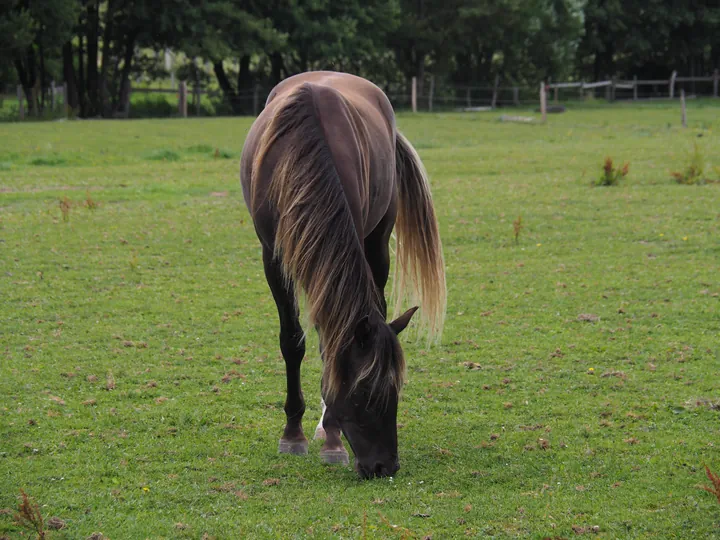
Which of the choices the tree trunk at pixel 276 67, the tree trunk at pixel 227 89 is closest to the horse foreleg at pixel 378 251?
the tree trunk at pixel 227 89

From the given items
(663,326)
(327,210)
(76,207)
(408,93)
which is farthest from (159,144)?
(408,93)

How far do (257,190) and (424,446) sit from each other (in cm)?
150

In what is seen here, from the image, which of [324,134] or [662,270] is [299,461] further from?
[662,270]

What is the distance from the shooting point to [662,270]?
7.66 metres

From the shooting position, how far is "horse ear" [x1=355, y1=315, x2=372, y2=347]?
325 centimetres

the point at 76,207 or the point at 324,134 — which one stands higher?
the point at 324,134

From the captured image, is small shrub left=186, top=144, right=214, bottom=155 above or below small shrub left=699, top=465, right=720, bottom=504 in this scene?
above

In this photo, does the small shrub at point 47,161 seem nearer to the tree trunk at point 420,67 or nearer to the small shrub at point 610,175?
the small shrub at point 610,175

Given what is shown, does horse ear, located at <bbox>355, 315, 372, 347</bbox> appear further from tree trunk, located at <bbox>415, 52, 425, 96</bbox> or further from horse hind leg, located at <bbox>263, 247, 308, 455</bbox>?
tree trunk, located at <bbox>415, 52, 425, 96</bbox>

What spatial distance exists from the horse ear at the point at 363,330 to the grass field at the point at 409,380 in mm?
554

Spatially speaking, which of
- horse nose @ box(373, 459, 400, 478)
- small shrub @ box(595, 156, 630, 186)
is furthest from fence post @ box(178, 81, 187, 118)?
horse nose @ box(373, 459, 400, 478)

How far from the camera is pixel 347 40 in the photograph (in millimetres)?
36781

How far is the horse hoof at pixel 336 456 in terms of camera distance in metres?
3.93

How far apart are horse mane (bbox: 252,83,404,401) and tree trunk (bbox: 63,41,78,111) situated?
97.7 feet
